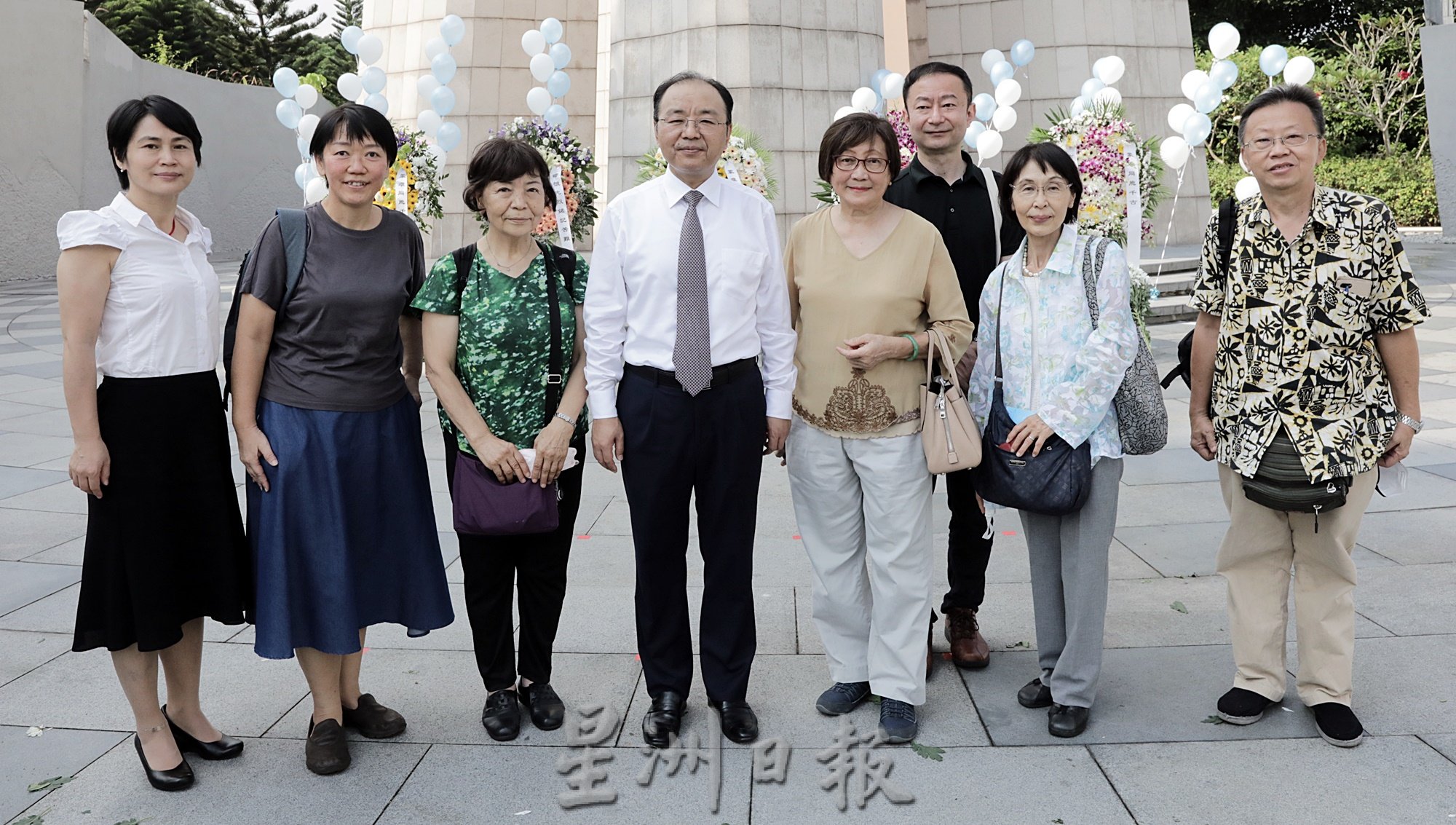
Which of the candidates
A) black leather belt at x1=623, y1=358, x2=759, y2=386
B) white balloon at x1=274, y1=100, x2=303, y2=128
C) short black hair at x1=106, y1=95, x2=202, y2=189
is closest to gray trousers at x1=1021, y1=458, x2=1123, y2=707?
black leather belt at x1=623, y1=358, x2=759, y2=386

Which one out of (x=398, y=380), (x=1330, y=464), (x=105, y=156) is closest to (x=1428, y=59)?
(x=1330, y=464)

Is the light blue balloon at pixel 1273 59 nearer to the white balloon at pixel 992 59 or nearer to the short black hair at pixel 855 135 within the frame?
the white balloon at pixel 992 59

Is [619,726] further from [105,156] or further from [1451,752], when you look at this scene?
[105,156]

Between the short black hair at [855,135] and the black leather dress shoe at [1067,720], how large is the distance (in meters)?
1.61

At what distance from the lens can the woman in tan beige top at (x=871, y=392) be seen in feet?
10.6

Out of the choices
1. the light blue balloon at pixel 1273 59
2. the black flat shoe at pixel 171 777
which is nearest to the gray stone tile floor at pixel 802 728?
the black flat shoe at pixel 171 777

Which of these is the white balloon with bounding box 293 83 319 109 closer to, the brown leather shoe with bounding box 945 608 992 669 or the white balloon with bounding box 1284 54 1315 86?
the white balloon with bounding box 1284 54 1315 86

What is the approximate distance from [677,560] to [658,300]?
2.50 feet

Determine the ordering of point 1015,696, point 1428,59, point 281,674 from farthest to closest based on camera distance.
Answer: point 1428,59, point 281,674, point 1015,696

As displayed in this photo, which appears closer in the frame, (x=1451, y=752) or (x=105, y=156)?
(x=1451, y=752)

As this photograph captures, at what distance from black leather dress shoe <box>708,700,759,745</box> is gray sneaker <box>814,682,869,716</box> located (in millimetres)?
217

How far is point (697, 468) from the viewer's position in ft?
10.6

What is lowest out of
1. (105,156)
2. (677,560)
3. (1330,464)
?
(677,560)

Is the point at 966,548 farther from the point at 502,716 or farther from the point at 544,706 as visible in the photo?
the point at 502,716
